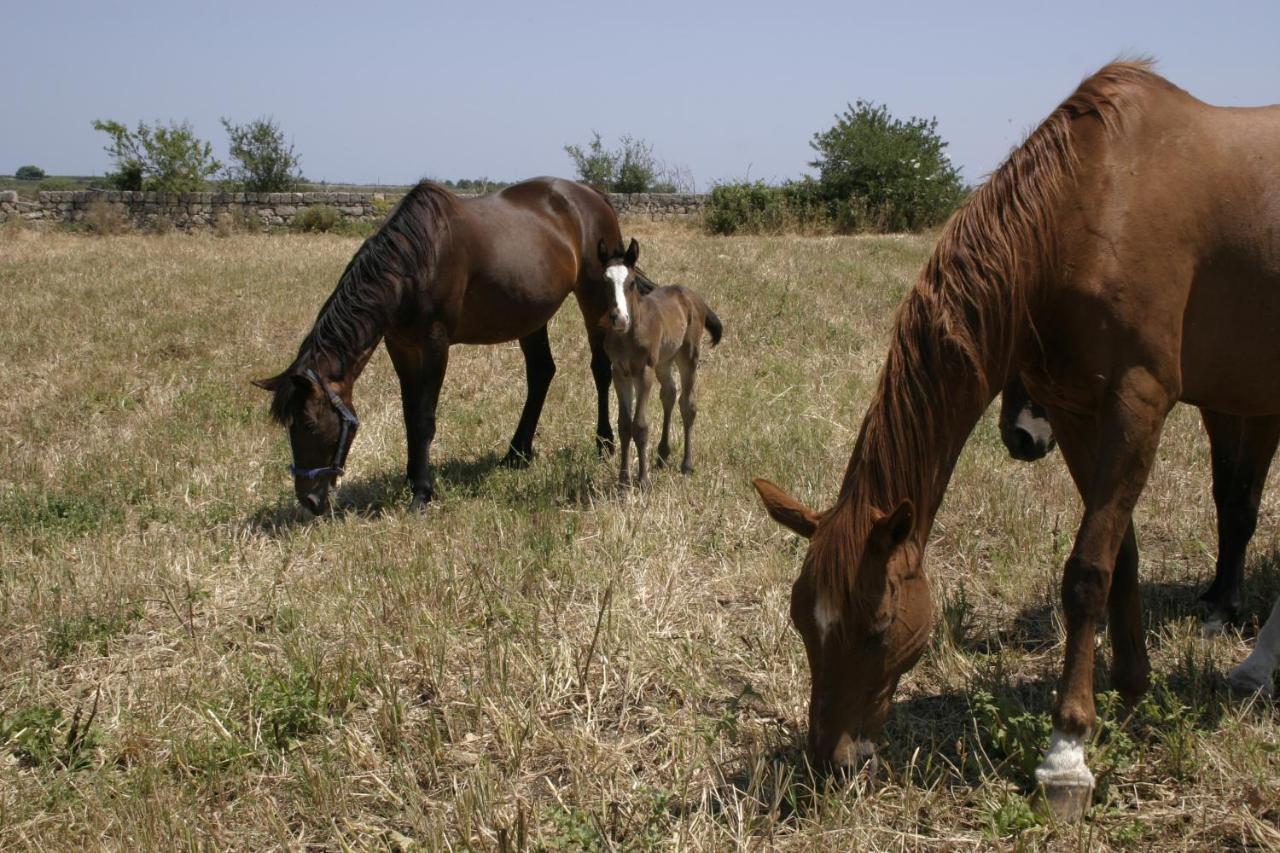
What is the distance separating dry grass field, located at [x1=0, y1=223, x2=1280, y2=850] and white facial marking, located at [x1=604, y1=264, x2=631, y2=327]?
1.13 meters

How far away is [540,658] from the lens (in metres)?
3.75

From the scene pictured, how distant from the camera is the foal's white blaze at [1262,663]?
3467 mm

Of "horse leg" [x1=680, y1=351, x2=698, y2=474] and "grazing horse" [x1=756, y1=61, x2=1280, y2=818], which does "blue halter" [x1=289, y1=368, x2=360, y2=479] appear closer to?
"horse leg" [x1=680, y1=351, x2=698, y2=474]

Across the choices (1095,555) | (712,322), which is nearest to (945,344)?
(1095,555)

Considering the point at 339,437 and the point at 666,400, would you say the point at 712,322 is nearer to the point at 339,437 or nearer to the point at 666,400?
the point at 666,400

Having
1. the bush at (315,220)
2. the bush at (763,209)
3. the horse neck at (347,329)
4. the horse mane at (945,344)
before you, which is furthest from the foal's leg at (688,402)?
the bush at (315,220)

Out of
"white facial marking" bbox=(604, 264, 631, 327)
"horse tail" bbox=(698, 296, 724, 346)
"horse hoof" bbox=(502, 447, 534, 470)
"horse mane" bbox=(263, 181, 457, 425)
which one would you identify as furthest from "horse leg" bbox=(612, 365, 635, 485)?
"horse mane" bbox=(263, 181, 457, 425)

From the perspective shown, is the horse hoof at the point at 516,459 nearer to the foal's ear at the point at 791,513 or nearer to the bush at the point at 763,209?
the foal's ear at the point at 791,513

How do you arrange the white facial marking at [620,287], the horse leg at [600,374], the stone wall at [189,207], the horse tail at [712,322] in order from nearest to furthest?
1. the white facial marking at [620,287]
2. the horse tail at [712,322]
3. the horse leg at [600,374]
4. the stone wall at [189,207]

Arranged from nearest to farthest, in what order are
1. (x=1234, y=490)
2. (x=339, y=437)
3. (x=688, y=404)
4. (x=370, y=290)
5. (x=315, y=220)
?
(x=1234, y=490) → (x=339, y=437) → (x=370, y=290) → (x=688, y=404) → (x=315, y=220)

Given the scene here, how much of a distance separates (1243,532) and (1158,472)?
1761 mm

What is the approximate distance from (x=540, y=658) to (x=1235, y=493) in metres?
3.07

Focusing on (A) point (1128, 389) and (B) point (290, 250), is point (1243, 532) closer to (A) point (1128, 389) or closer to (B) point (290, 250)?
(A) point (1128, 389)

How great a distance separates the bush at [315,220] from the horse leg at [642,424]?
17.5 m
